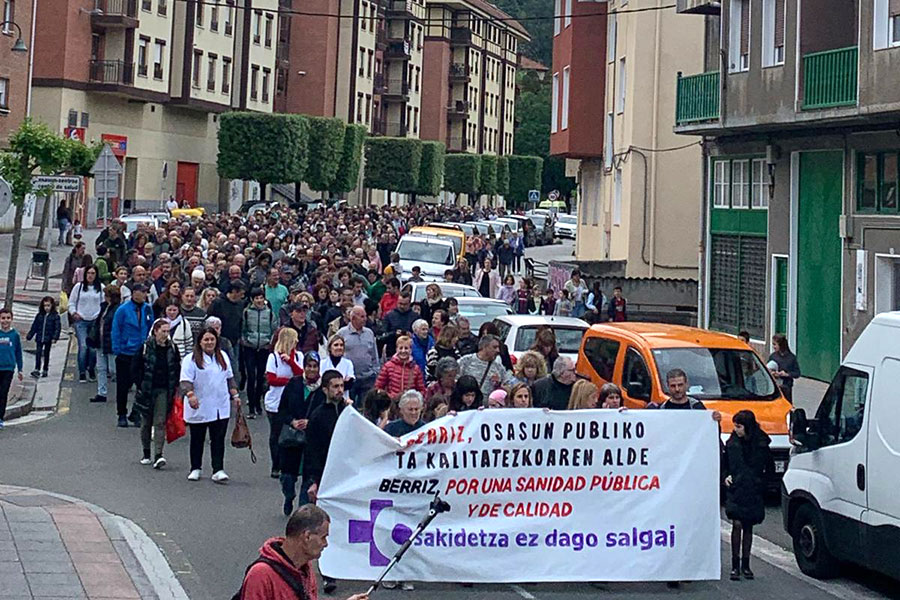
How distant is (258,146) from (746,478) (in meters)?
61.8

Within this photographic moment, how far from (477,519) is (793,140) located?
18.2 metres

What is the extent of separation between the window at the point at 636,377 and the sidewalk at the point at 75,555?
5670 millimetres

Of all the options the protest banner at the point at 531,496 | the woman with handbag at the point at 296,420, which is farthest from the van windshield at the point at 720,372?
the protest banner at the point at 531,496

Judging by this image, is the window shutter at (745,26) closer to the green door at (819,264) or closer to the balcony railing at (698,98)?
the balcony railing at (698,98)

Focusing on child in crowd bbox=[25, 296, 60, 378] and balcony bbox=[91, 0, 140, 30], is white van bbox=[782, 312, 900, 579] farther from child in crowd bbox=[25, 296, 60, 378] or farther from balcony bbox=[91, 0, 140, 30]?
balcony bbox=[91, 0, 140, 30]

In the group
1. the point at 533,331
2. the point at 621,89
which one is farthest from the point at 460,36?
the point at 533,331

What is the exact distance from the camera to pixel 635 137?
39.9 meters

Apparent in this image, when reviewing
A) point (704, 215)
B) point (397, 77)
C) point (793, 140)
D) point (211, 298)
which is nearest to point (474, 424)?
point (211, 298)

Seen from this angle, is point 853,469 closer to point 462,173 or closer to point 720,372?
Result: point 720,372

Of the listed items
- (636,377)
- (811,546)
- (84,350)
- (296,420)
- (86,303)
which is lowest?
(811,546)

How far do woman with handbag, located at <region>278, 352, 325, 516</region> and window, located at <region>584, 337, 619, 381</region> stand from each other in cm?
419

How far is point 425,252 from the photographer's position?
35469 millimetres

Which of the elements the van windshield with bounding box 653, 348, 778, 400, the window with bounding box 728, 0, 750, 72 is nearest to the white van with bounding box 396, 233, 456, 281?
the window with bounding box 728, 0, 750, 72

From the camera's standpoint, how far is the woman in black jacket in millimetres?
11180
